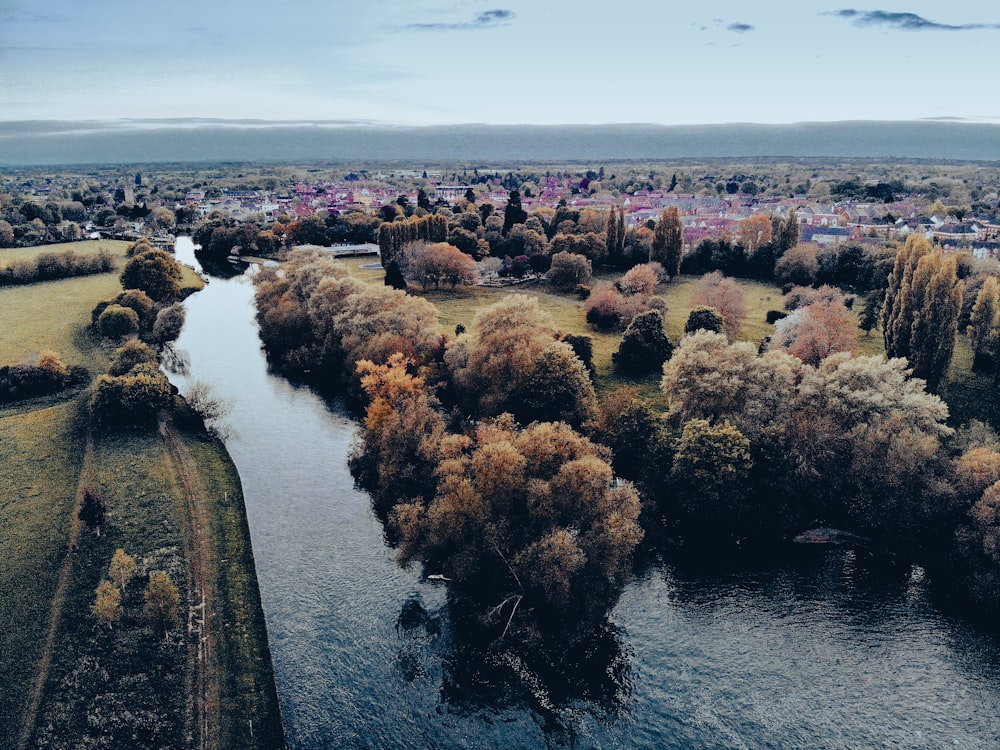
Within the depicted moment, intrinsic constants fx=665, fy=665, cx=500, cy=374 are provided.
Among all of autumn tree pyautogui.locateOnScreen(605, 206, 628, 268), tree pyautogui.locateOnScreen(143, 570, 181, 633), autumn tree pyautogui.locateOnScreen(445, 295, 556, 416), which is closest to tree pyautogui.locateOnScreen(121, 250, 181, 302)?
autumn tree pyautogui.locateOnScreen(445, 295, 556, 416)

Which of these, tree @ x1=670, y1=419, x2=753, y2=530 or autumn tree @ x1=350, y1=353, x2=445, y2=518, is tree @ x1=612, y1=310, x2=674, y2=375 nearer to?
tree @ x1=670, y1=419, x2=753, y2=530

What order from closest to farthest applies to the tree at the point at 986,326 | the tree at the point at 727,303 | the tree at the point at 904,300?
the tree at the point at 904,300 < the tree at the point at 986,326 < the tree at the point at 727,303

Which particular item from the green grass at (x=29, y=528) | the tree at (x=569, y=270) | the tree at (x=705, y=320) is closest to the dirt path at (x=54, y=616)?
the green grass at (x=29, y=528)

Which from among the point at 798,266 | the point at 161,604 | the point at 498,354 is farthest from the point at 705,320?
the point at 161,604

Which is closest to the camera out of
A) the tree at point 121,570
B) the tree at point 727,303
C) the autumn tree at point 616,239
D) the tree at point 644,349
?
the tree at point 121,570

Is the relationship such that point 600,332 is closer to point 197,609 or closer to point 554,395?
point 554,395

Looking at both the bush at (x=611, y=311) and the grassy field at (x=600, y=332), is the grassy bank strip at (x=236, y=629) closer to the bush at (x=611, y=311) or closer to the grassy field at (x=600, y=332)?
the grassy field at (x=600, y=332)
